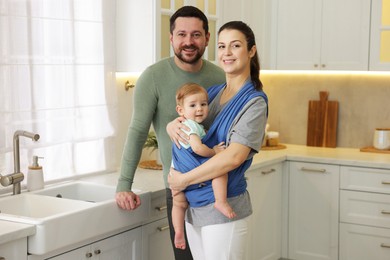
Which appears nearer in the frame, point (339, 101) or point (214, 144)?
point (214, 144)

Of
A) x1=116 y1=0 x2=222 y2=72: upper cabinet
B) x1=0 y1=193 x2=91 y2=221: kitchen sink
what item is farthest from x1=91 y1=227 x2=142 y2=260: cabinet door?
x1=116 y1=0 x2=222 y2=72: upper cabinet

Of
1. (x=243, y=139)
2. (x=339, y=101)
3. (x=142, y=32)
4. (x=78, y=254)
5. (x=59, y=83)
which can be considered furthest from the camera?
(x=339, y=101)

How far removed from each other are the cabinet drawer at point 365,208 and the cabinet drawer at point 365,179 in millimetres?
37

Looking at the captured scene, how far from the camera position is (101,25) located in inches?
151

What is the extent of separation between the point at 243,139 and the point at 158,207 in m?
1.00

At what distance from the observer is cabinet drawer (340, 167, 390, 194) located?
4.35 meters

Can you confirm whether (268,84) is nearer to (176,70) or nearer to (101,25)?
(101,25)

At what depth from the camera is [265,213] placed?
4.57 meters

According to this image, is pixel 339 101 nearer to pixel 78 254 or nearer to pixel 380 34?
pixel 380 34

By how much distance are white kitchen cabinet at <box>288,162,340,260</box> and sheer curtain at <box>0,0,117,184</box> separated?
1408 millimetres

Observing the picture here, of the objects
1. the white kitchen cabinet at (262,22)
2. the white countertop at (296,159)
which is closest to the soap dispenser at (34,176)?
the white countertop at (296,159)

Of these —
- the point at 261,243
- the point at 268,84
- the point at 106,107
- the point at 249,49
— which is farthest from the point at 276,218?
the point at 249,49

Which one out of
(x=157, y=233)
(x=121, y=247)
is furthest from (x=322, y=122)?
(x=121, y=247)

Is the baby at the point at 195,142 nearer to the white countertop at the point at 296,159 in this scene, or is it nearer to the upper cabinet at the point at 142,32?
the white countertop at the point at 296,159
